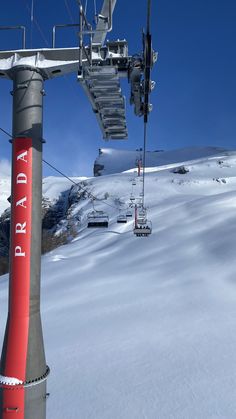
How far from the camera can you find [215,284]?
1268cm

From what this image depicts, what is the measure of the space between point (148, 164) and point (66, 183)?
35.9m

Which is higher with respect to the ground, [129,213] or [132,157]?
[132,157]

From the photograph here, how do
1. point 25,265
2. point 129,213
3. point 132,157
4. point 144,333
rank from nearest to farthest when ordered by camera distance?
point 25,265, point 144,333, point 129,213, point 132,157

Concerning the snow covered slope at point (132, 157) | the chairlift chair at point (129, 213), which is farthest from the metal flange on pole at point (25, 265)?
the snow covered slope at point (132, 157)

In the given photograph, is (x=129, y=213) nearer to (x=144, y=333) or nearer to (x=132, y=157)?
(x=144, y=333)

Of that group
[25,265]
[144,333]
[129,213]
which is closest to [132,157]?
[129,213]

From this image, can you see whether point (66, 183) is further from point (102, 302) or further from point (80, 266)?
point (102, 302)

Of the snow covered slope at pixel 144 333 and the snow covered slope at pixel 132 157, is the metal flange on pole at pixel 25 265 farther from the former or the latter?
the snow covered slope at pixel 132 157

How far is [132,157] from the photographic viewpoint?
455ft

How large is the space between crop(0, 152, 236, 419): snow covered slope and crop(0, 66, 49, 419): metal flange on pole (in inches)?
80.8

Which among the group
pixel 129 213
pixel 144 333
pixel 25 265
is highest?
pixel 129 213

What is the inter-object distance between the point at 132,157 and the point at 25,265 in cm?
13681

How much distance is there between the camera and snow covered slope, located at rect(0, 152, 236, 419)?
5320 millimetres

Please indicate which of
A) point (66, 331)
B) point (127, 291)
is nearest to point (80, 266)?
point (127, 291)
